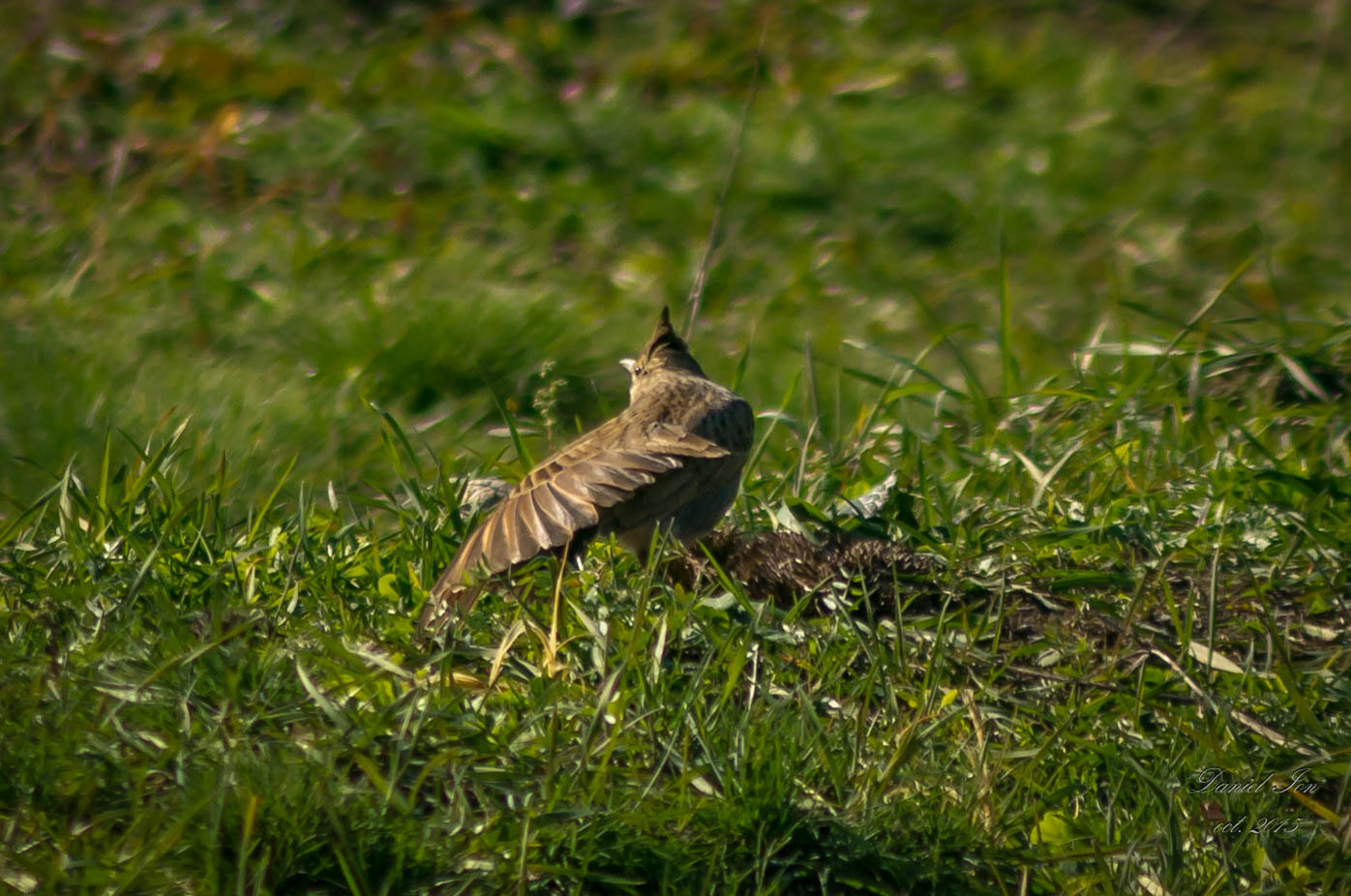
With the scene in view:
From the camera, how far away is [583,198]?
9.73 m

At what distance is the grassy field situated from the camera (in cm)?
318

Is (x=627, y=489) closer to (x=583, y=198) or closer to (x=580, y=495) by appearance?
(x=580, y=495)

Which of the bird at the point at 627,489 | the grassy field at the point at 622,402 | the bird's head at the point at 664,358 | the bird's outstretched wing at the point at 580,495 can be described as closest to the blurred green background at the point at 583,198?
the grassy field at the point at 622,402

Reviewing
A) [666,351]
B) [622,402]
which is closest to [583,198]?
[622,402]

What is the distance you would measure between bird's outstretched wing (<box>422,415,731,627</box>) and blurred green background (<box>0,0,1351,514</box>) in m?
1.54

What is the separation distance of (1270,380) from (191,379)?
446 centimetres

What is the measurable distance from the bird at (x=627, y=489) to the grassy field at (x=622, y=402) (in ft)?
0.41

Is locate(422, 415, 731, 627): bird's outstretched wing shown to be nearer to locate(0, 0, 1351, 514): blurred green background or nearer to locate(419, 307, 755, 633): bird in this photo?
locate(419, 307, 755, 633): bird

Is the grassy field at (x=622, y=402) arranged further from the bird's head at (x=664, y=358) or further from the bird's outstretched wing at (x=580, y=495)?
the bird's head at (x=664, y=358)

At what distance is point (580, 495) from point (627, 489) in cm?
17

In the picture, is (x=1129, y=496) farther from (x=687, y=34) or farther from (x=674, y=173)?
(x=687, y=34)

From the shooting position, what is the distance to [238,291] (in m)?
8.46

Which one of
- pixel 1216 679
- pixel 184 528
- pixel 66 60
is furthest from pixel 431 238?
pixel 1216 679

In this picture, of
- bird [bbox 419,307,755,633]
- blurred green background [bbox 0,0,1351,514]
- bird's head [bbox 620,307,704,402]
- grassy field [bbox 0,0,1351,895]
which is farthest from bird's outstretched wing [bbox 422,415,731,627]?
blurred green background [bbox 0,0,1351,514]
